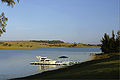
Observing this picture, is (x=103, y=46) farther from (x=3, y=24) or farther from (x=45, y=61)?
(x=3, y=24)

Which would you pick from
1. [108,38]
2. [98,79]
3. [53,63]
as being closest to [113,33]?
[108,38]

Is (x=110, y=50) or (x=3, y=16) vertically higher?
(x=3, y=16)

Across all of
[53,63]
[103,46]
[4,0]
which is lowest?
[53,63]

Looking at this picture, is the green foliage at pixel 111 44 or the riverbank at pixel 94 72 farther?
the green foliage at pixel 111 44

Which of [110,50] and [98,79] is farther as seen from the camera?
[110,50]

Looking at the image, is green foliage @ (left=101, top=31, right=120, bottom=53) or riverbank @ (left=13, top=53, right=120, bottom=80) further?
green foliage @ (left=101, top=31, right=120, bottom=53)

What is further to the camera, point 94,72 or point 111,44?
point 111,44

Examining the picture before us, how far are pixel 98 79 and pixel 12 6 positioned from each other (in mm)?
10700

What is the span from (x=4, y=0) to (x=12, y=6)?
953 millimetres

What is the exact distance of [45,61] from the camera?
2248 inches

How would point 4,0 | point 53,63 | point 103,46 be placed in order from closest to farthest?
point 4,0 < point 53,63 < point 103,46

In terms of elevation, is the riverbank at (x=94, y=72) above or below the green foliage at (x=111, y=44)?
below

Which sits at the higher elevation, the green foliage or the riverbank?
the green foliage

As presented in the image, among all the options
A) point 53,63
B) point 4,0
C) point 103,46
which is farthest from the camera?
point 103,46
